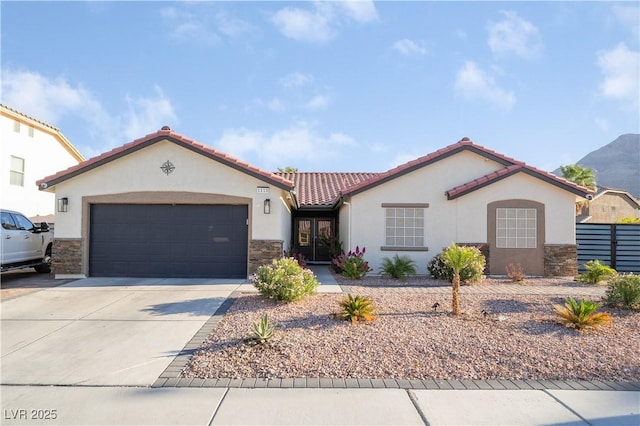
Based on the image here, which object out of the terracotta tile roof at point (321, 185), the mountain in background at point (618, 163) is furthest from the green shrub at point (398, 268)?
the mountain in background at point (618, 163)

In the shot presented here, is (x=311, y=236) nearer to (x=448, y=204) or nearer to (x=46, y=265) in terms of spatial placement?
(x=448, y=204)

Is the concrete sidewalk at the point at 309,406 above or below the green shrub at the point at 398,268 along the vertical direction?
below

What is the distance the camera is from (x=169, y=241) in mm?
12125

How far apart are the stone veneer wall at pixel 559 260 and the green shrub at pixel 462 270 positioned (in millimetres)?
2766

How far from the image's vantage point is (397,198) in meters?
13.4

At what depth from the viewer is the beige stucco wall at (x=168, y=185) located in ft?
39.4

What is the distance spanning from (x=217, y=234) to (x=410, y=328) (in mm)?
7519

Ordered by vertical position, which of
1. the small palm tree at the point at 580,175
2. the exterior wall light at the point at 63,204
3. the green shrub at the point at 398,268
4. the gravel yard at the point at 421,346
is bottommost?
the gravel yard at the point at 421,346

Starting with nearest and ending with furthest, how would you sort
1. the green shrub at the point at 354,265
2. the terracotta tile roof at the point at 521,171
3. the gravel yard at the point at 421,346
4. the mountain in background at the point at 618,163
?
the gravel yard at the point at 421,346, the green shrub at the point at 354,265, the terracotta tile roof at the point at 521,171, the mountain in background at the point at 618,163

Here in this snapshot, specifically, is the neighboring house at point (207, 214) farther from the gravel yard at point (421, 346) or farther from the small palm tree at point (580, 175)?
the small palm tree at point (580, 175)

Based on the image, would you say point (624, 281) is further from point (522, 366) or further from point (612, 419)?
point (612, 419)

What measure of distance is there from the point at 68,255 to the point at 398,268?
33.9 ft

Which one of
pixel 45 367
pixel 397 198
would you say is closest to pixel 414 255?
pixel 397 198

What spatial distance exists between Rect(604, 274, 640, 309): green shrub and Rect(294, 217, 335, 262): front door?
39.9 ft
